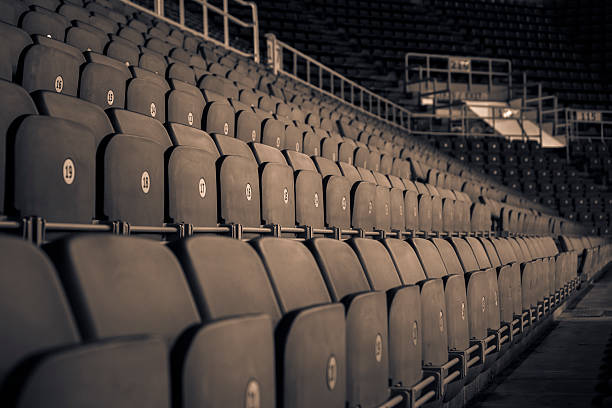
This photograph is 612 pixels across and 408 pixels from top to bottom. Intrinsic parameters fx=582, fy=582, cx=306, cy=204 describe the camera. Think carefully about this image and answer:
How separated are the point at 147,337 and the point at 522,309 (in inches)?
27.1

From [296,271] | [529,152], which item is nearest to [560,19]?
[529,152]

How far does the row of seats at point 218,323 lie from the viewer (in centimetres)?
16

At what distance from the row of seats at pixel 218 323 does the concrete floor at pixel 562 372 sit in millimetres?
78

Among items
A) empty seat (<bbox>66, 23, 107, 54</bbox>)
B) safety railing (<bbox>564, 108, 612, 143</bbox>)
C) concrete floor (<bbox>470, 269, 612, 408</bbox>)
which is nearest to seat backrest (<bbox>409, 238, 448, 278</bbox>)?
concrete floor (<bbox>470, 269, 612, 408</bbox>)

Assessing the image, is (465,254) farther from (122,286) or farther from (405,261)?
(122,286)

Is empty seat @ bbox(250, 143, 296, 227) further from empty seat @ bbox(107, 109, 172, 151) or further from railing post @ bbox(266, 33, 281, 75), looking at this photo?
railing post @ bbox(266, 33, 281, 75)

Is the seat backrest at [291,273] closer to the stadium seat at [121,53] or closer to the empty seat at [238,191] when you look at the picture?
the empty seat at [238,191]

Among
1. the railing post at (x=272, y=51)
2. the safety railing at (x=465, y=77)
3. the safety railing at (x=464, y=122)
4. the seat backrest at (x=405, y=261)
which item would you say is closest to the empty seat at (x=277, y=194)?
the seat backrest at (x=405, y=261)

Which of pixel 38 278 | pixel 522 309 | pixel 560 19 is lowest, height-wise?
pixel 522 309

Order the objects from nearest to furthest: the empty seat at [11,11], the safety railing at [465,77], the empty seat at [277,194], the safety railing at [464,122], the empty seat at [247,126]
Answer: the empty seat at [277,194] < the empty seat at [11,11] < the empty seat at [247,126] < the safety railing at [464,122] < the safety railing at [465,77]

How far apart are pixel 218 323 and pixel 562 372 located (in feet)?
1.76

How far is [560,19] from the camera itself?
4309 millimetres

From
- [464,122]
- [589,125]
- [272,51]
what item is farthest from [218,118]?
[589,125]

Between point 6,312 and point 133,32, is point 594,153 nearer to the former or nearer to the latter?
point 133,32
